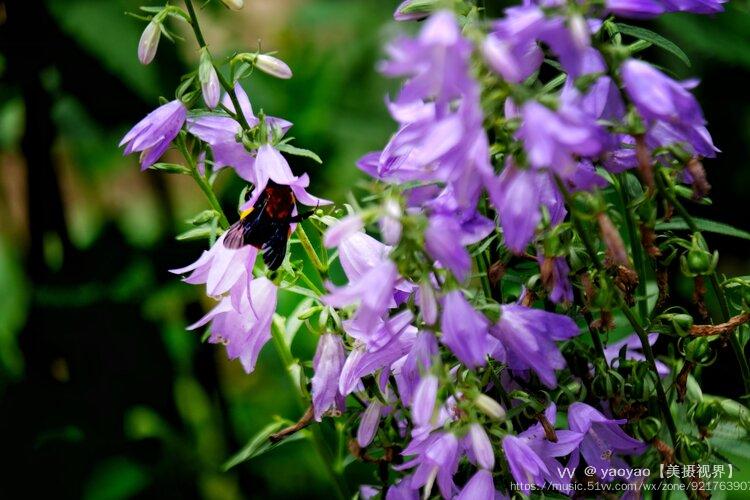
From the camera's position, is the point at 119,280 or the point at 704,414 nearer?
the point at 704,414

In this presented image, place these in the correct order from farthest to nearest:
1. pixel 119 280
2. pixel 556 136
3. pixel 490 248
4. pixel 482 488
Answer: pixel 119 280 < pixel 490 248 < pixel 482 488 < pixel 556 136

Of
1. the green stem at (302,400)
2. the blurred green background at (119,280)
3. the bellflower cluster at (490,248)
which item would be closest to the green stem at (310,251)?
the bellflower cluster at (490,248)

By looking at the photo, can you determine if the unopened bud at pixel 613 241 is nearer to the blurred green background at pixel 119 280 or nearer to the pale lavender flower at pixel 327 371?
the pale lavender flower at pixel 327 371

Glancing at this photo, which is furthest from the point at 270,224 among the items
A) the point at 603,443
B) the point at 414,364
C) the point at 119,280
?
the point at 119,280

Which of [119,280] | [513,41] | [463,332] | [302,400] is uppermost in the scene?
[513,41]

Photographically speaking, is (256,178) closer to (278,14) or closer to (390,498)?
(390,498)

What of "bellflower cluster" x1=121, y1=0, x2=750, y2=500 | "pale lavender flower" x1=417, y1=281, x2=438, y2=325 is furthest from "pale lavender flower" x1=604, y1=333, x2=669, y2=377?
"pale lavender flower" x1=417, y1=281, x2=438, y2=325

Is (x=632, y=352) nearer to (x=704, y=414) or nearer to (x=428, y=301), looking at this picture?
(x=704, y=414)

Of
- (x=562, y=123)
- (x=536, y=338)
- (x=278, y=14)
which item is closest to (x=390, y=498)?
(x=536, y=338)
